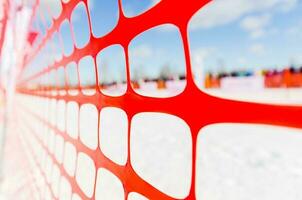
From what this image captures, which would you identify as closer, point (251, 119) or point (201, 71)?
point (251, 119)

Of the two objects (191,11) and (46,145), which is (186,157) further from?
(191,11)

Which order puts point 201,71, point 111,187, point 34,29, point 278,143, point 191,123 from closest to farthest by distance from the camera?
point 191,123, point 111,187, point 34,29, point 278,143, point 201,71

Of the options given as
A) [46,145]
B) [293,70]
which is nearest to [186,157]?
[46,145]

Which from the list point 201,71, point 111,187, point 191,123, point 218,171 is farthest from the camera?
point 201,71

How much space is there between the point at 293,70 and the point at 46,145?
1427 cm

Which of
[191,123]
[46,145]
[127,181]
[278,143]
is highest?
[191,123]

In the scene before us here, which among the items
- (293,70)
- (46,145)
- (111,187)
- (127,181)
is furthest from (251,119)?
(293,70)

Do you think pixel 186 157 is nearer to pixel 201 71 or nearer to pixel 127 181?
pixel 127 181

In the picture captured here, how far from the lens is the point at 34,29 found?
2.98 meters

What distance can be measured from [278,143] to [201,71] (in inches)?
377

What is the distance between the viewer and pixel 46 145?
7.61 ft

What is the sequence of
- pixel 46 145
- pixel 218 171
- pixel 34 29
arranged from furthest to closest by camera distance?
pixel 34 29, pixel 218 171, pixel 46 145

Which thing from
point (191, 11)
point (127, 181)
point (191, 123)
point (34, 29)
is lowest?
point (127, 181)

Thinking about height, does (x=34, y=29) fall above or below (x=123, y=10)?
above
